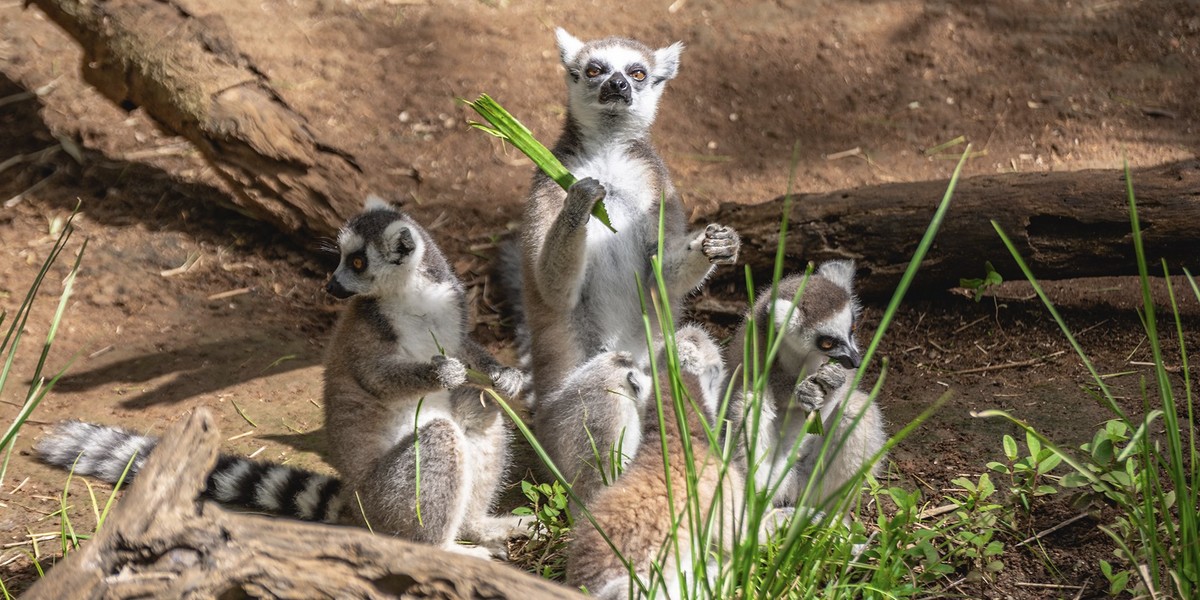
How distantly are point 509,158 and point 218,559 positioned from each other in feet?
16.9

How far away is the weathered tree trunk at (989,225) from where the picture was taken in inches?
193

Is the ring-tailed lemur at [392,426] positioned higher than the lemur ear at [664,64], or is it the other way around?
the lemur ear at [664,64]

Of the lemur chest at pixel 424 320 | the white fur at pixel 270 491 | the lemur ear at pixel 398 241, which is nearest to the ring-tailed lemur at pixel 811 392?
the lemur chest at pixel 424 320

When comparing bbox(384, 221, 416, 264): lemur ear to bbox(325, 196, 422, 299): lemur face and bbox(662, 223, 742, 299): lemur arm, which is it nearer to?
bbox(325, 196, 422, 299): lemur face

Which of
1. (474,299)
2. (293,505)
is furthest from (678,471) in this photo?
(474,299)

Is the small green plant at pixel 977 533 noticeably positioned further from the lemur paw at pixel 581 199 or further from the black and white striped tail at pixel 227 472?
the black and white striped tail at pixel 227 472

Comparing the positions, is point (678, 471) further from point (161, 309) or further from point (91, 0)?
point (91, 0)

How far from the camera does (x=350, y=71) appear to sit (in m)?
7.76

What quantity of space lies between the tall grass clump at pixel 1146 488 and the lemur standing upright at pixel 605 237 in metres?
1.75

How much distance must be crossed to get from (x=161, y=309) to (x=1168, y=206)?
5.53 metres

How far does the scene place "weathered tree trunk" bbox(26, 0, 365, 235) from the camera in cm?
579

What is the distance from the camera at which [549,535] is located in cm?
396

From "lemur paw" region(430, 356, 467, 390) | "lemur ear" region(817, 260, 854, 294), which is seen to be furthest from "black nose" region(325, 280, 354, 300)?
"lemur ear" region(817, 260, 854, 294)

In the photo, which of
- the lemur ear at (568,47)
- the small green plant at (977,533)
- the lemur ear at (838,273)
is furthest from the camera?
the lemur ear at (568,47)
